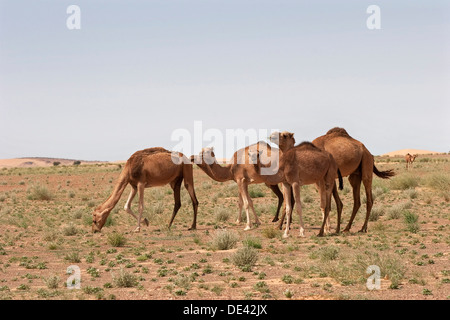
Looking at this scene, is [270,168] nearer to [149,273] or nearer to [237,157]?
[237,157]

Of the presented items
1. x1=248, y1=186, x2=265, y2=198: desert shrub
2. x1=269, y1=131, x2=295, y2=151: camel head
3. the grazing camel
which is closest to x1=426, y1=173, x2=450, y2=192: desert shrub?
x1=248, y1=186, x2=265, y2=198: desert shrub

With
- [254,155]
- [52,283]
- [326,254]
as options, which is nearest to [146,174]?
[254,155]

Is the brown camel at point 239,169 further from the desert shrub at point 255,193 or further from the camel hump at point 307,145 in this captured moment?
the desert shrub at point 255,193

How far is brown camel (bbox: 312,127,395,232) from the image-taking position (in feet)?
59.0

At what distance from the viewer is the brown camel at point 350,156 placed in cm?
1798

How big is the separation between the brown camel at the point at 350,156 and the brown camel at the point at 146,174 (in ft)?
15.5

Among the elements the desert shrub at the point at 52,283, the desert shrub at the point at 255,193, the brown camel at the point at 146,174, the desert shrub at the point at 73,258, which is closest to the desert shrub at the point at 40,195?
the desert shrub at the point at 255,193

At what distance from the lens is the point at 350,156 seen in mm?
18031

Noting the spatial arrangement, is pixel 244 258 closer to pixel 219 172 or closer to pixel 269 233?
pixel 269 233

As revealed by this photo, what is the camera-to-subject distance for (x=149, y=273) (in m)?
13.0

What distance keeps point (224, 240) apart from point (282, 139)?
348 cm

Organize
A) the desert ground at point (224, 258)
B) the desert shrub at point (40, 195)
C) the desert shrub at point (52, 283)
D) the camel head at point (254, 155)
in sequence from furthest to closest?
the desert shrub at point (40, 195)
the camel head at point (254, 155)
the desert shrub at point (52, 283)
the desert ground at point (224, 258)

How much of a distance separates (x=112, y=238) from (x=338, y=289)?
8032 mm
